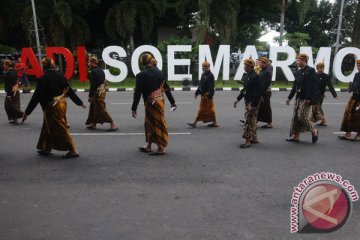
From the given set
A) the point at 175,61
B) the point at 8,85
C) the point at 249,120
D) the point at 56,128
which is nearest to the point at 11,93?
the point at 8,85

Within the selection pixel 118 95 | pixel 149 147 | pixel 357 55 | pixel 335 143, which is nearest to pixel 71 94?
pixel 149 147

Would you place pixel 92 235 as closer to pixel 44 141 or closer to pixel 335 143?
pixel 44 141

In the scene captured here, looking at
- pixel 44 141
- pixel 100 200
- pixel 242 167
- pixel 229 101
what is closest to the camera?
pixel 100 200

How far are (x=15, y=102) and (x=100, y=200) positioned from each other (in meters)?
6.70

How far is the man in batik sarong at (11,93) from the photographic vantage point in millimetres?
10469

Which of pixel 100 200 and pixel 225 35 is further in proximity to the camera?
pixel 225 35

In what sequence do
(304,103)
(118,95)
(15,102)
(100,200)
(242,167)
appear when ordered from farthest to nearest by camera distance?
1. (118,95)
2. (15,102)
3. (304,103)
4. (242,167)
5. (100,200)

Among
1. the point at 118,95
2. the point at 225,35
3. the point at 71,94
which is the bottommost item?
the point at 118,95

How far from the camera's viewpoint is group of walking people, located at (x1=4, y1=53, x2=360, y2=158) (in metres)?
6.95

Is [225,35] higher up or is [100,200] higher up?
[225,35]

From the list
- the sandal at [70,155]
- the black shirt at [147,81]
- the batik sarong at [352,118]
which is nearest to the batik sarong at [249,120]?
the black shirt at [147,81]

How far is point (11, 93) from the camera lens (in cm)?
1059

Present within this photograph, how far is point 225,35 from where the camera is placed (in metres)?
23.9

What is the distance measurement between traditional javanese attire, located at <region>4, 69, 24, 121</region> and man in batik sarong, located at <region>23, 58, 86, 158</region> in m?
3.83
